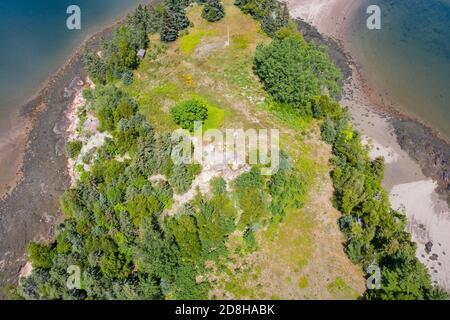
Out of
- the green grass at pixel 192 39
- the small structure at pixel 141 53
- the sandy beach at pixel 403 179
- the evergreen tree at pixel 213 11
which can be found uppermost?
the evergreen tree at pixel 213 11

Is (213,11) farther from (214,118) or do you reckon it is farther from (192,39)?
(214,118)

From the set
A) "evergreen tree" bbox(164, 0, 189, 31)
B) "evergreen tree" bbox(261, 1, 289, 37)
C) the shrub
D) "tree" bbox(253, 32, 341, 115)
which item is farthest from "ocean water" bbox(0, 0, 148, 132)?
"tree" bbox(253, 32, 341, 115)

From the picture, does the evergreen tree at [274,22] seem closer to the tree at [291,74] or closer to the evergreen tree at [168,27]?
the tree at [291,74]

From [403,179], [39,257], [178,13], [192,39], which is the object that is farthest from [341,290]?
[178,13]

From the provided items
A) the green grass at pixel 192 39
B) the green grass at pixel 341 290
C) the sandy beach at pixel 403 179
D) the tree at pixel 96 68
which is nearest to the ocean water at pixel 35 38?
the tree at pixel 96 68

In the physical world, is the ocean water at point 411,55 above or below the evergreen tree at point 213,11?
below
